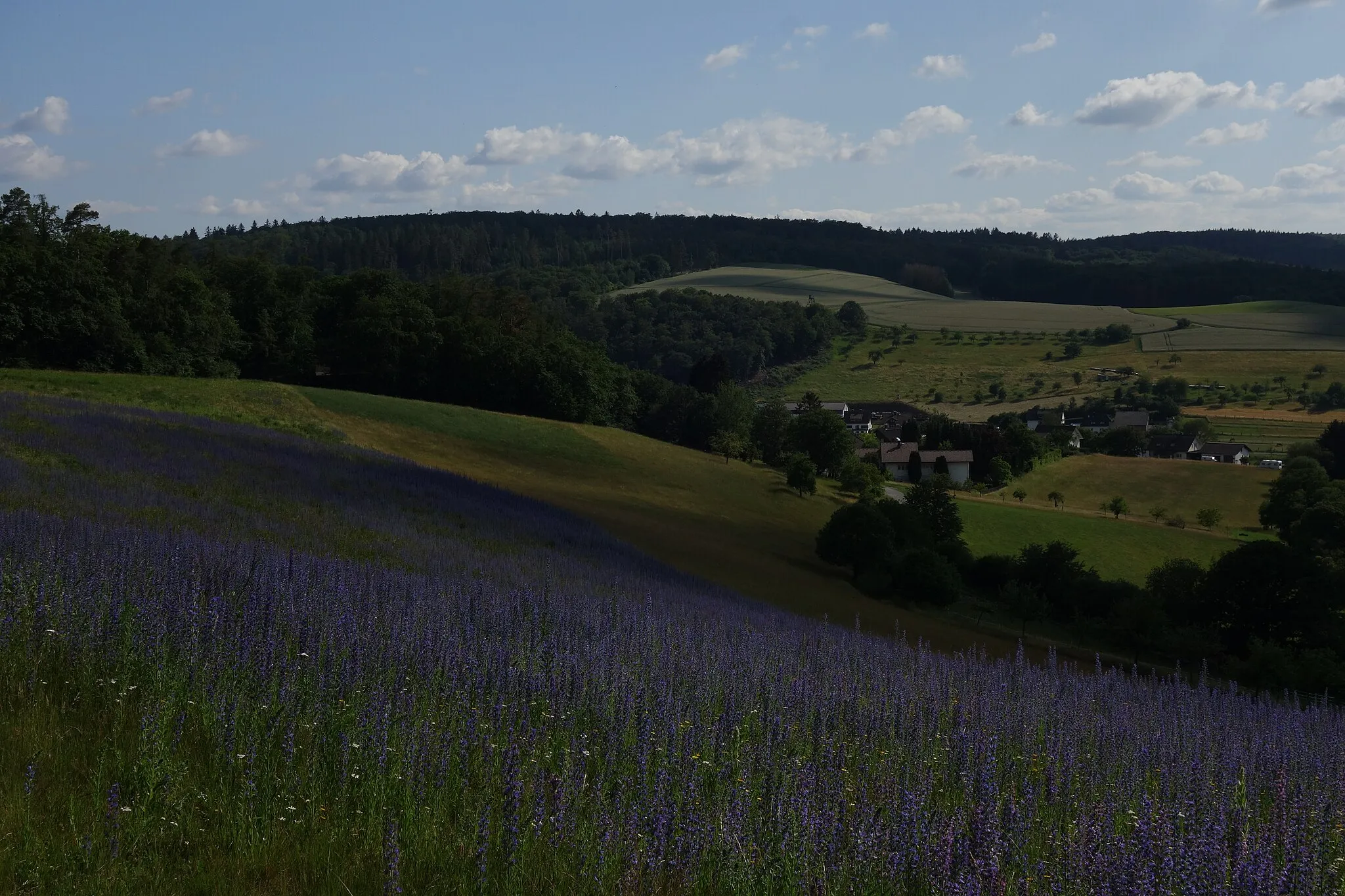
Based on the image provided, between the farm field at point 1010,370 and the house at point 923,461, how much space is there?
74.3ft

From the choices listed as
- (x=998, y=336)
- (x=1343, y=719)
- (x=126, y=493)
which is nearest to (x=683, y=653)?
(x=1343, y=719)

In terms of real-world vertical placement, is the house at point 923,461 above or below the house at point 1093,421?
below

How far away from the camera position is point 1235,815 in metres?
7.99

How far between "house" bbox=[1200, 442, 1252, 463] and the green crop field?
43.7 metres

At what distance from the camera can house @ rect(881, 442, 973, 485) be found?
109 metres

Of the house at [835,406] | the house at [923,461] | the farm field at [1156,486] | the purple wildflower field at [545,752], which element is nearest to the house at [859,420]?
the house at [835,406]

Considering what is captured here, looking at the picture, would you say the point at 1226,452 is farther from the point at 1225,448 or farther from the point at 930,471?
the point at 930,471

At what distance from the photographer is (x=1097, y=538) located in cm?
7119

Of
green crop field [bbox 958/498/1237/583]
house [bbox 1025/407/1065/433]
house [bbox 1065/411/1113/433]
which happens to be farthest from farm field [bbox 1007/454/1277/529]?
house [bbox 1065/411/1113/433]

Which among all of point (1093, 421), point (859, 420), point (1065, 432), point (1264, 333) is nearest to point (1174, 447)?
point (1065, 432)

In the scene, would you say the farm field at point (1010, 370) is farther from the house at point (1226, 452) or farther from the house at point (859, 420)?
the house at point (1226, 452)

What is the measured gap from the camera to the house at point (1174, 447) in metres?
119

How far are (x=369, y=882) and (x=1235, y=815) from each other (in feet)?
19.9

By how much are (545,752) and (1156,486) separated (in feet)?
310
